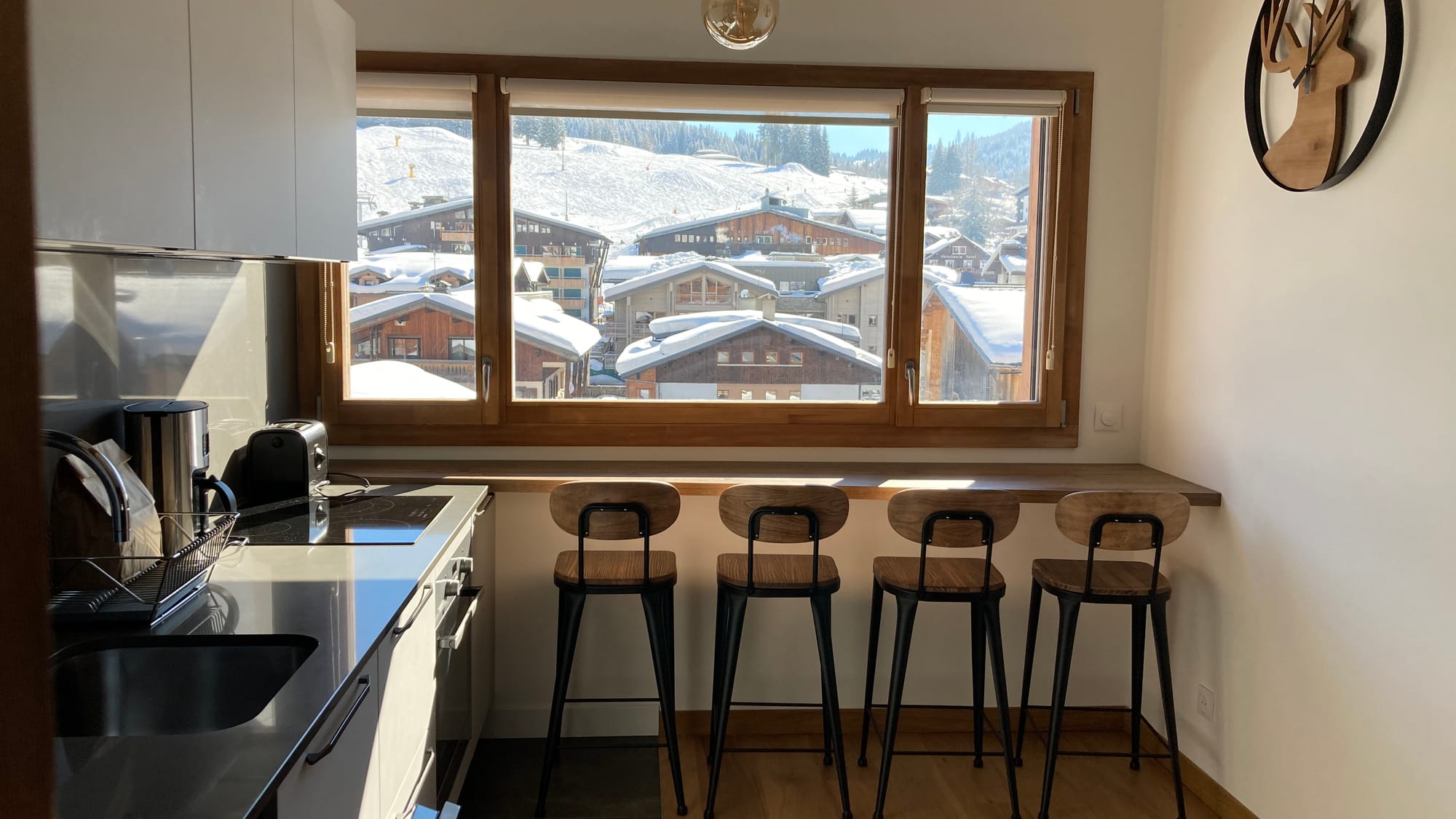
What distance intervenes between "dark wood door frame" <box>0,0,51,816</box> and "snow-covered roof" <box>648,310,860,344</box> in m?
3.05

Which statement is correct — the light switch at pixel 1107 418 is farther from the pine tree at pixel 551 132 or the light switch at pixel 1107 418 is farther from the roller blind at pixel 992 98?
the pine tree at pixel 551 132

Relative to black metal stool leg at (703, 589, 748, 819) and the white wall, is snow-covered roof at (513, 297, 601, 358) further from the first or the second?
the white wall

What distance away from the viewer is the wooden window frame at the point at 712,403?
3.23 meters

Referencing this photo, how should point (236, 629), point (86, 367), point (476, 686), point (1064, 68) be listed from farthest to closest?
point (1064, 68) < point (476, 686) < point (86, 367) < point (236, 629)

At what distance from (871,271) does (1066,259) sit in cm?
66

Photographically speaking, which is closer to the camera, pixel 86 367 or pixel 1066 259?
pixel 86 367

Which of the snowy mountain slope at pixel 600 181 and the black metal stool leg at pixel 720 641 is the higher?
the snowy mountain slope at pixel 600 181

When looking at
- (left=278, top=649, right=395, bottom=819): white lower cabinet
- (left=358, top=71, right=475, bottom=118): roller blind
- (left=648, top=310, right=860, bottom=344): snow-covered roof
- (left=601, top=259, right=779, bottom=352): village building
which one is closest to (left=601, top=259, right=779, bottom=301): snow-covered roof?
(left=601, top=259, right=779, bottom=352): village building

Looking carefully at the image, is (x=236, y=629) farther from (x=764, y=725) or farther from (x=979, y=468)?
(x=979, y=468)

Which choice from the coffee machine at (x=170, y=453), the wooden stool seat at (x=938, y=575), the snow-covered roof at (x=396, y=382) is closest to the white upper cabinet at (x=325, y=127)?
the coffee machine at (x=170, y=453)

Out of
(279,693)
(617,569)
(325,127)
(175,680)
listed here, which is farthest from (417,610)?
(325,127)

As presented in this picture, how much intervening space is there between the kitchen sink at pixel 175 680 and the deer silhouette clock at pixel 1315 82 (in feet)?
8.14

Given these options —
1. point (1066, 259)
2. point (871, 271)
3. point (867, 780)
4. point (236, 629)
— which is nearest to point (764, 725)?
point (867, 780)

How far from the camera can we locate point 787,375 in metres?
3.42
